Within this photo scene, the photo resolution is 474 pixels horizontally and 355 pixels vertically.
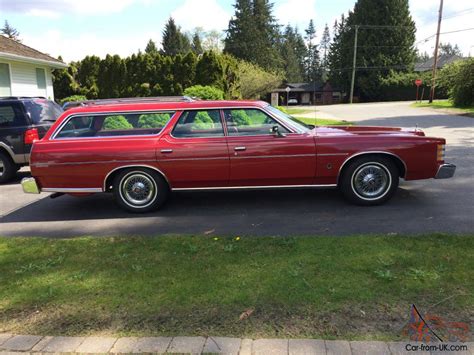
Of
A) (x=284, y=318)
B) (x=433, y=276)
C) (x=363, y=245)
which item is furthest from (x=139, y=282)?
(x=433, y=276)

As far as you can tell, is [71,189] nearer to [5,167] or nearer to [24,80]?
[5,167]

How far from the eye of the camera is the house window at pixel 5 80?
17.7 metres

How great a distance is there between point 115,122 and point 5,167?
4.57 meters

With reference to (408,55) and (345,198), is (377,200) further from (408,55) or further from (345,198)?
(408,55)

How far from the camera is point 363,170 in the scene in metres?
6.02

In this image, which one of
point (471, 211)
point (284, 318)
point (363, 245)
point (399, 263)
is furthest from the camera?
point (471, 211)

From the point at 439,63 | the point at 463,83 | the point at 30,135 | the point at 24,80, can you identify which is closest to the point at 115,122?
the point at 30,135

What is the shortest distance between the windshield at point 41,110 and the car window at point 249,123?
5.54 m

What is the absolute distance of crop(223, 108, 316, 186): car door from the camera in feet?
19.6

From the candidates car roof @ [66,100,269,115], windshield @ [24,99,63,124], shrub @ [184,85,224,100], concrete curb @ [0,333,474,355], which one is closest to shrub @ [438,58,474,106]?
shrub @ [184,85,224,100]

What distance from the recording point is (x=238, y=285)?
3.66 meters

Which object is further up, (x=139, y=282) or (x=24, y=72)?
(x=24, y=72)

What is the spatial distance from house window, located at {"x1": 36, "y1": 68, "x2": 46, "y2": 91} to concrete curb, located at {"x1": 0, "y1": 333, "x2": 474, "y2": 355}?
67.3 feet

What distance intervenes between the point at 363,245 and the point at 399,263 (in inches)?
20.9
